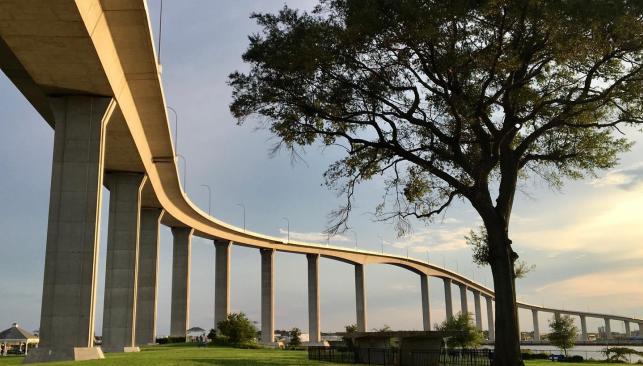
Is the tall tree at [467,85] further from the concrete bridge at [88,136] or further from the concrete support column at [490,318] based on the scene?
the concrete support column at [490,318]

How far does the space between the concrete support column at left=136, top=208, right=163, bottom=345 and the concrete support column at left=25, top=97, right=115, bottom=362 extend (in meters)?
29.3

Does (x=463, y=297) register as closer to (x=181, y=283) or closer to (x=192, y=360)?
(x=181, y=283)

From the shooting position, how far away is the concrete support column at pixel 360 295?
339 ft

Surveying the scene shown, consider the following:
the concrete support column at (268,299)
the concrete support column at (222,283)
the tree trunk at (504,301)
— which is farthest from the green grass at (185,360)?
the concrete support column at (268,299)

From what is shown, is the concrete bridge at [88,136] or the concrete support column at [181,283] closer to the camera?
the concrete bridge at [88,136]

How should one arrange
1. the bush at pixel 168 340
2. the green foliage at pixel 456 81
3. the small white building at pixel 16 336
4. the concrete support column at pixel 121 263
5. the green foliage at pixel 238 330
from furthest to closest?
1. the small white building at pixel 16 336
2. the bush at pixel 168 340
3. the green foliage at pixel 238 330
4. the concrete support column at pixel 121 263
5. the green foliage at pixel 456 81

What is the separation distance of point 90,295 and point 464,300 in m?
127

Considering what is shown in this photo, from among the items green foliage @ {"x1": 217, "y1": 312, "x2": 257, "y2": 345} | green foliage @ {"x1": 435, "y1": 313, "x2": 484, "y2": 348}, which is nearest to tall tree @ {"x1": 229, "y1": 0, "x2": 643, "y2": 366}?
green foliage @ {"x1": 217, "y1": 312, "x2": 257, "y2": 345}

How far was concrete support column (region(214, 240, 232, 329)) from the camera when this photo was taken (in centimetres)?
A: 7500

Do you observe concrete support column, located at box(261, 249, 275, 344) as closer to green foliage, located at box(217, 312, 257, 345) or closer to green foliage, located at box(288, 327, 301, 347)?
green foliage, located at box(288, 327, 301, 347)

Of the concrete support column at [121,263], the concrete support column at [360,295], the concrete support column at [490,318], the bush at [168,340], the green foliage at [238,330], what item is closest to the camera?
the concrete support column at [121,263]

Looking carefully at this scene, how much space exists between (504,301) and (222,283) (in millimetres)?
57502

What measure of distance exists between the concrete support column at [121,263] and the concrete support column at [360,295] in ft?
218

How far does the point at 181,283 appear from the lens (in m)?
66.5
